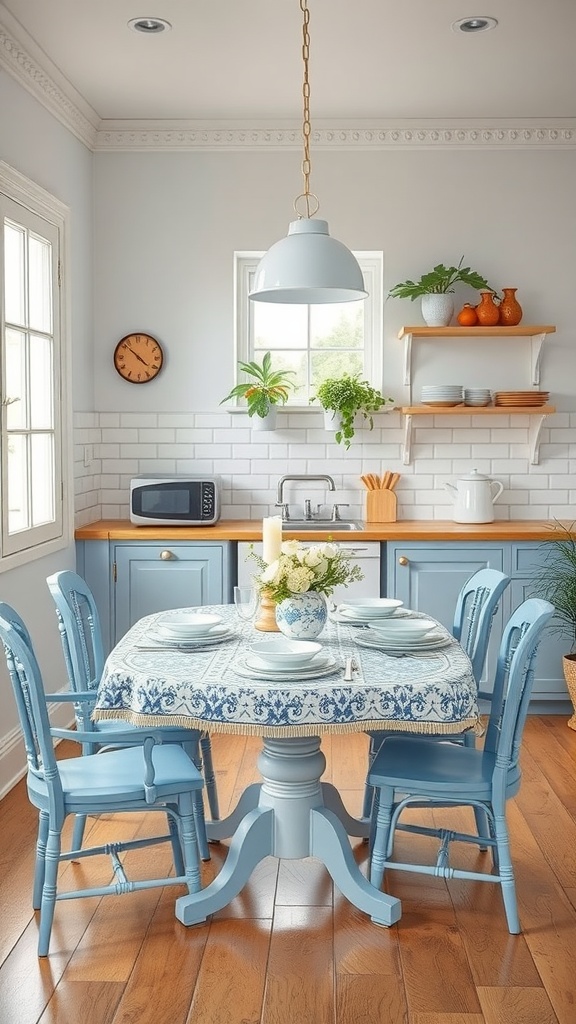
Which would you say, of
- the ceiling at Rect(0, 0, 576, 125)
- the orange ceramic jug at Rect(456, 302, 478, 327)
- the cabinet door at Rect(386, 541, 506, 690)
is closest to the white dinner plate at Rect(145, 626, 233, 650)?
the cabinet door at Rect(386, 541, 506, 690)

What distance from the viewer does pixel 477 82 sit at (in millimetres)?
4699

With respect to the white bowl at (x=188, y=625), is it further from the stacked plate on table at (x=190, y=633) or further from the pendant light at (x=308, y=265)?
the pendant light at (x=308, y=265)

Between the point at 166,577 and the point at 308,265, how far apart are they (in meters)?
2.33

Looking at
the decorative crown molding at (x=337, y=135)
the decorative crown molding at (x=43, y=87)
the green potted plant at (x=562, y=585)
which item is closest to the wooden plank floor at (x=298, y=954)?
the green potted plant at (x=562, y=585)

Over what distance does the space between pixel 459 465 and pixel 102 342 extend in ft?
6.42

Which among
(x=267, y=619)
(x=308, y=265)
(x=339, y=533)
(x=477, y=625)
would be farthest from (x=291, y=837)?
(x=339, y=533)

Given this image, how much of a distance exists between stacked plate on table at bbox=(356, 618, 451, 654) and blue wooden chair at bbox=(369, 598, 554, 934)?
0.21m

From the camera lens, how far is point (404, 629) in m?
3.04

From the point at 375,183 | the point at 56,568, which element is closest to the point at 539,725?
the point at 56,568

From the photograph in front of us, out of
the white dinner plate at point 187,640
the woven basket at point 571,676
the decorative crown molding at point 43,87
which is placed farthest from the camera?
the woven basket at point 571,676

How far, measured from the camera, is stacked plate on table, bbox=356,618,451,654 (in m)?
3.00

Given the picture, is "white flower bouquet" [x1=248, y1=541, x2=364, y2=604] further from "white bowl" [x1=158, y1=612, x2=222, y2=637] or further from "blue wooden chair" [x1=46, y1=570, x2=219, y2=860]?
"blue wooden chair" [x1=46, y1=570, x2=219, y2=860]

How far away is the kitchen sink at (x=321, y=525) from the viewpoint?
Result: 5.14 metres

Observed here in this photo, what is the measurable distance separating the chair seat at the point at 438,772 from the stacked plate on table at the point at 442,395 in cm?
242
